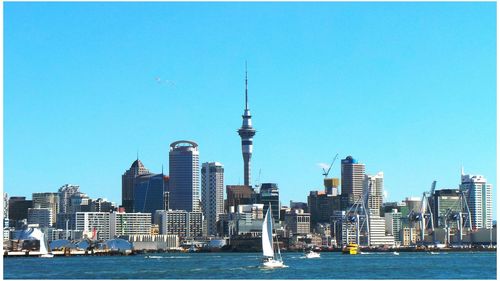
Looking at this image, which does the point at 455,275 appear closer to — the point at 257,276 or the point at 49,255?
the point at 257,276

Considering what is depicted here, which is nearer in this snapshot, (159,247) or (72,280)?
(72,280)

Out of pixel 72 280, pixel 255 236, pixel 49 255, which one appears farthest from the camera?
pixel 255 236

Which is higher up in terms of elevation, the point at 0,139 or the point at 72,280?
the point at 0,139

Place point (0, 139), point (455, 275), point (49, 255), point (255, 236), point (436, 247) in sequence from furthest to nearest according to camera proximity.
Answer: point (255, 236) < point (436, 247) < point (49, 255) < point (455, 275) < point (0, 139)

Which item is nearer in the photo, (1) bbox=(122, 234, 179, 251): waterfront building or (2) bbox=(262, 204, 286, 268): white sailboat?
(2) bbox=(262, 204, 286, 268): white sailboat

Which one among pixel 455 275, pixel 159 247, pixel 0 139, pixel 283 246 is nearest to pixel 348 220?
pixel 283 246

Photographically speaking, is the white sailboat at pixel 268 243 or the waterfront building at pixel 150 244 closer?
the white sailboat at pixel 268 243

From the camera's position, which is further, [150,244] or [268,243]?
[150,244]

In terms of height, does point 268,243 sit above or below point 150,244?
below

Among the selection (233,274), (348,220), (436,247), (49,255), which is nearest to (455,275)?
(233,274)

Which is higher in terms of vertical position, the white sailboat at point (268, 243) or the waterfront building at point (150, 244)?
the waterfront building at point (150, 244)
